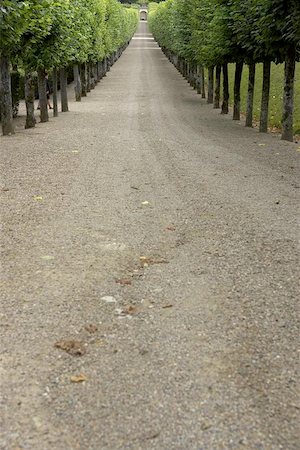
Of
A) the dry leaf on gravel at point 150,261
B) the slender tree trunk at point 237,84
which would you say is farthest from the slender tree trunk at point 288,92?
the dry leaf on gravel at point 150,261

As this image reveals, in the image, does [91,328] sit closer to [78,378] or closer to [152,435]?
[78,378]

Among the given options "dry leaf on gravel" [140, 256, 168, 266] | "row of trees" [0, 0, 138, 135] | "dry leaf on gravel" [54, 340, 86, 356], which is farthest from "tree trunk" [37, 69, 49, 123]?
"dry leaf on gravel" [54, 340, 86, 356]

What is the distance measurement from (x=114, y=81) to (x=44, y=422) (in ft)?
145

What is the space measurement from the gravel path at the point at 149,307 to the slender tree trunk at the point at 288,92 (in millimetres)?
4844

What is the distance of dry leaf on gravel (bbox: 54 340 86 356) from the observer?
4.25 meters

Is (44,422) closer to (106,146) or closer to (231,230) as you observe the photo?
(231,230)

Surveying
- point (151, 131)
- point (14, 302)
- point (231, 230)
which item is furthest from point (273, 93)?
point (14, 302)

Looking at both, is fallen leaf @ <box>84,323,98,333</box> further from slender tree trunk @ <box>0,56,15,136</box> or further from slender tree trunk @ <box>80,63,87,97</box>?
slender tree trunk @ <box>80,63,87,97</box>

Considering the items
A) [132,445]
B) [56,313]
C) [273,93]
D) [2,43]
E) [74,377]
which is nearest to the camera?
[132,445]

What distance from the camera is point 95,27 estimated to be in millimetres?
34469

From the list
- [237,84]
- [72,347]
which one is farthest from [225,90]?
[72,347]

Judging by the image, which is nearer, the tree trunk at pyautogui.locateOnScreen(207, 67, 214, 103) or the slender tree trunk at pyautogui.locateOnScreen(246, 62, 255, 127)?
the slender tree trunk at pyautogui.locateOnScreen(246, 62, 255, 127)

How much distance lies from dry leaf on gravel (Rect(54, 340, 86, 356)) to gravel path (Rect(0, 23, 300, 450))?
1 centimetres

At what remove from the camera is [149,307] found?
5035mm
